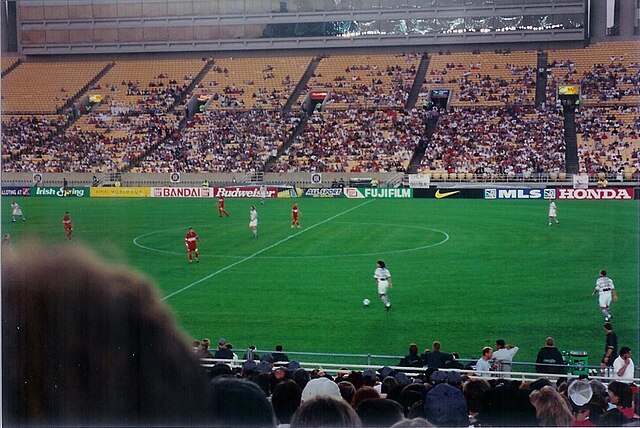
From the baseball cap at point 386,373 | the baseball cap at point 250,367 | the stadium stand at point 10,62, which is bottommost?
the baseball cap at point 250,367

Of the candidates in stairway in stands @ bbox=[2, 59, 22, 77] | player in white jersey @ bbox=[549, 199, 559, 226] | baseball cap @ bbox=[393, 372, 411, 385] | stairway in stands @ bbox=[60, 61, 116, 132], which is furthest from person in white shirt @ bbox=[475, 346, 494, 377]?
stairway in stands @ bbox=[60, 61, 116, 132]

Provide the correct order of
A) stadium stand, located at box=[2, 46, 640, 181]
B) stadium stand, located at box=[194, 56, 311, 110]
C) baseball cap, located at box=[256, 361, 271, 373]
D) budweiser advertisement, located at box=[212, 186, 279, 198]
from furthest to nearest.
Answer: budweiser advertisement, located at box=[212, 186, 279, 198], stadium stand, located at box=[194, 56, 311, 110], stadium stand, located at box=[2, 46, 640, 181], baseball cap, located at box=[256, 361, 271, 373]

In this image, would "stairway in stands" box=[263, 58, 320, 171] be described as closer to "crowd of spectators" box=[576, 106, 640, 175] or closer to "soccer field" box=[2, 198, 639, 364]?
"soccer field" box=[2, 198, 639, 364]

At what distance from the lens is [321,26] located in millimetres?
17391

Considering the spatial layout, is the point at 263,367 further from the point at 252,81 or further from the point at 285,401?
the point at 252,81

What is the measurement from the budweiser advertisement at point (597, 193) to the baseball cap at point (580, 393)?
49.4 feet

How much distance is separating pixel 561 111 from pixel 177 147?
→ 31.1ft

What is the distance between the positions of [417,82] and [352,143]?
234 cm

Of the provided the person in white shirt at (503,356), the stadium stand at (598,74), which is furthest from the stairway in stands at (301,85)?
the person in white shirt at (503,356)

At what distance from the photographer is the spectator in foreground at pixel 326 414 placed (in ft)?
7.04

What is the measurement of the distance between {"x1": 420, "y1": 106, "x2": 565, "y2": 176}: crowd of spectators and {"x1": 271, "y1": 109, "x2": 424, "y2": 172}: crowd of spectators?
793 mm

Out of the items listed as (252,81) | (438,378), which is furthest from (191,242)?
(252,81)

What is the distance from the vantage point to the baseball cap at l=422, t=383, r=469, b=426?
318cm

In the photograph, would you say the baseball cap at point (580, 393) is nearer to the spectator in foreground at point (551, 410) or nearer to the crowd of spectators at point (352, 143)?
the spectator in foreground at point (551, 410)
